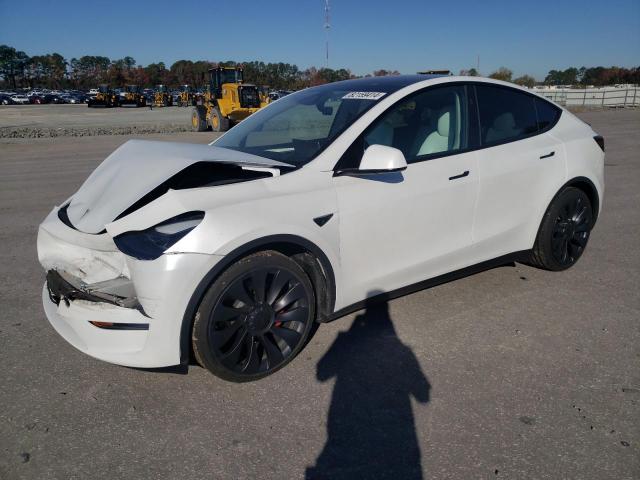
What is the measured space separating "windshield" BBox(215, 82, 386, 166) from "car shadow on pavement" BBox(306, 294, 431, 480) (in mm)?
1117

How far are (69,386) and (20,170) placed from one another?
10.0m

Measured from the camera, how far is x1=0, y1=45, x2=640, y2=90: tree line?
328ft

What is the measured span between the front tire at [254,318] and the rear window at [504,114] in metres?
1.85

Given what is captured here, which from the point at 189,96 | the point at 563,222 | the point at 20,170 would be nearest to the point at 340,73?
the point at 189,96

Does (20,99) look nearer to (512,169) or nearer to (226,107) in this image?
(226,107)

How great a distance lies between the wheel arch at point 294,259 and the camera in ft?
8.40

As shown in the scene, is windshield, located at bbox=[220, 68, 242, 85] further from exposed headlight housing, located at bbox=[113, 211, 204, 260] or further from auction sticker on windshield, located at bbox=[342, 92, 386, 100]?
exposed headlight housing, located at bbox=[113, 211, 204, 260]

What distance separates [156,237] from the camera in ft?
8.38

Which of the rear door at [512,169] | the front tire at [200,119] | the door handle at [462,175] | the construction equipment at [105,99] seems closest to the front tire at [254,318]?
the door handle at [462,175]

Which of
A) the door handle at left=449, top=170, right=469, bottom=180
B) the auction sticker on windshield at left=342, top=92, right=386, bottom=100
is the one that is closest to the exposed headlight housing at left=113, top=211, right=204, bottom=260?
the auction sticker on windshield at left=342, top=92, right=386, bottom=100

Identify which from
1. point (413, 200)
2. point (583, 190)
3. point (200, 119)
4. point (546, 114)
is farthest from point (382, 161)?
point (200, 119)

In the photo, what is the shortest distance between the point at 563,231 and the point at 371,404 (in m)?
2.55

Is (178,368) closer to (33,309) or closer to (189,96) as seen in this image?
(33,309)

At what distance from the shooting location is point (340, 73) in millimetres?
74938
